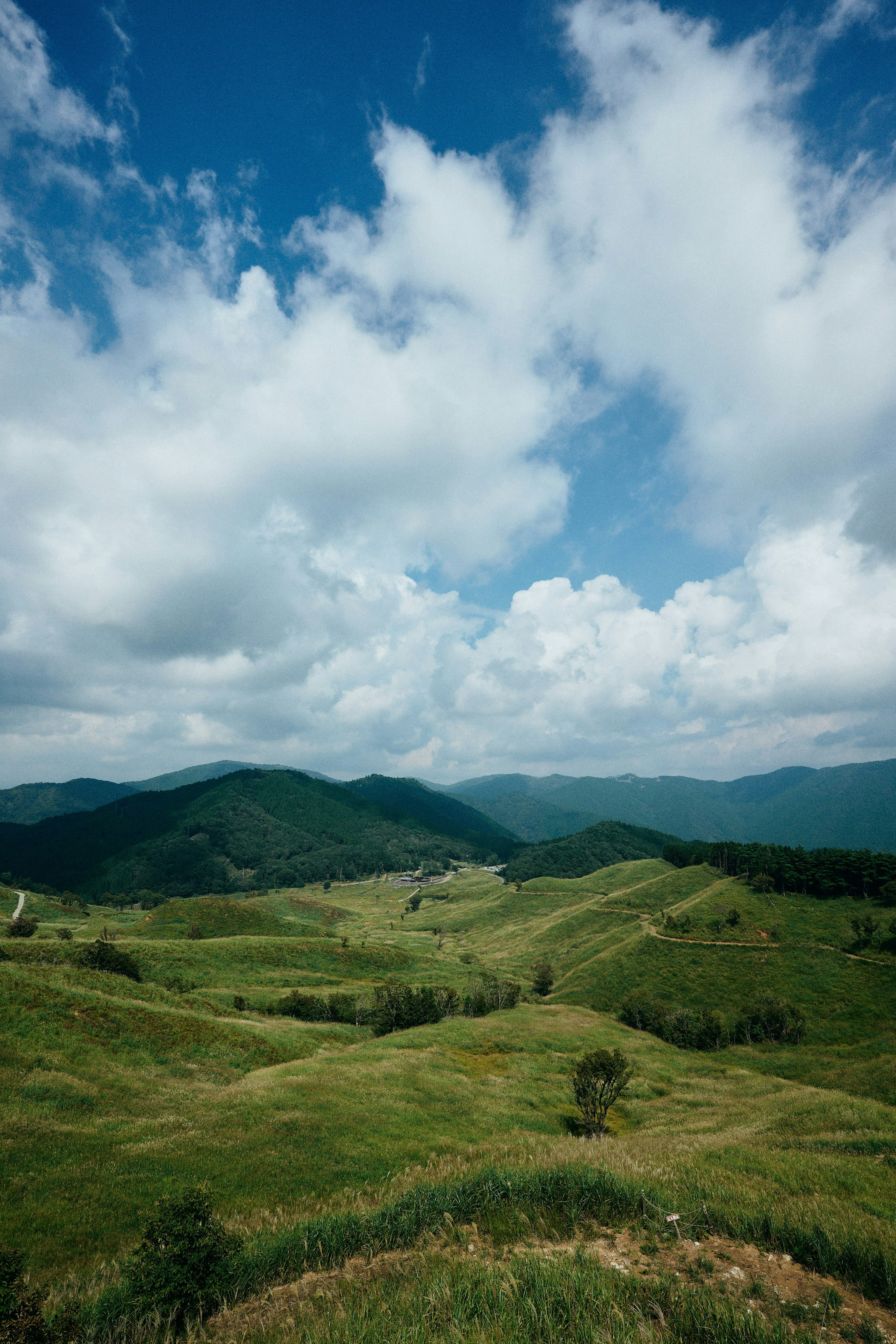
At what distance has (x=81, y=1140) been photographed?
851 inches

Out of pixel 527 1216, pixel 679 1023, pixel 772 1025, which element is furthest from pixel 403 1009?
pixel 527 1216

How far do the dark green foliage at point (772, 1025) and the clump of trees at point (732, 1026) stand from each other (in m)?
0.06

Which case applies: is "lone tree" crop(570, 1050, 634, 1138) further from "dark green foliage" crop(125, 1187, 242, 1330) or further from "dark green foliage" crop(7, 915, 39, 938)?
"dark green foliage" crop(7, 915, 39, 938)

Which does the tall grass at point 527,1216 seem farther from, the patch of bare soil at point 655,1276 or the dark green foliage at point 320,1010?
the dark green foliage at point 320,1010

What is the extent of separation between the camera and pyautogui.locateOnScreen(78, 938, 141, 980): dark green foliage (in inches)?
2308

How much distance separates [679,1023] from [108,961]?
81454 mm

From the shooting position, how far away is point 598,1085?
3781 centimetres

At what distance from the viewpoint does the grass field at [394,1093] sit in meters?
14.5

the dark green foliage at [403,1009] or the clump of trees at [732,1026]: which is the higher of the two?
the dark green foliage at [403,1009]

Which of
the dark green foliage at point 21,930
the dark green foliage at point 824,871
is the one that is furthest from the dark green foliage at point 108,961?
the dark green foliage at point 824,871

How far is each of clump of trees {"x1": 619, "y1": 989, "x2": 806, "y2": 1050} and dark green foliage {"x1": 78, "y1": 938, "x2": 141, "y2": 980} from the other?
74.3 m

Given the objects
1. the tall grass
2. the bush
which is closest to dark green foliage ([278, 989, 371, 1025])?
the tall grass

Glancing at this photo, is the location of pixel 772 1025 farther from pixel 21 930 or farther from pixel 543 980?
pixel 21 930

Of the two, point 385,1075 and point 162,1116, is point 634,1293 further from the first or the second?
point 385,1075
